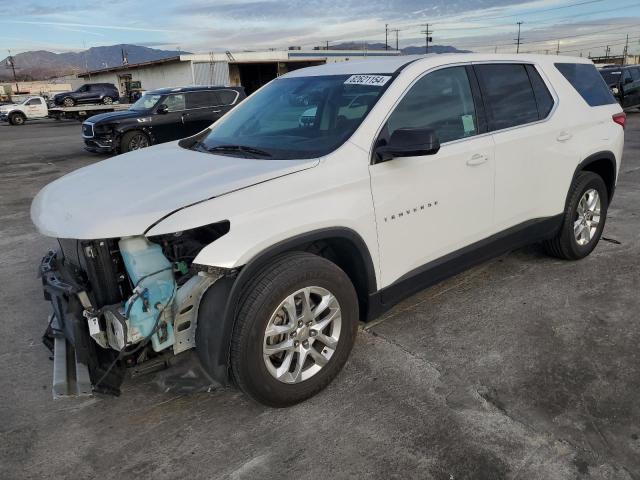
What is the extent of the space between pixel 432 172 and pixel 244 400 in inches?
71.1

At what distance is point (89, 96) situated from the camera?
3472 cm

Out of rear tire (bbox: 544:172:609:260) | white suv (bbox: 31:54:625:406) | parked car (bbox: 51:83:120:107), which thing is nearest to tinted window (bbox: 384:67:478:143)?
white suv (bbox: 31:54:625:406)

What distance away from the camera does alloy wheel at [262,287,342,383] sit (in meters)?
2.74

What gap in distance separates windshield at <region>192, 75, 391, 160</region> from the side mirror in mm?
268

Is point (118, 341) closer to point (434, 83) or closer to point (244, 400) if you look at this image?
point (244, 400)

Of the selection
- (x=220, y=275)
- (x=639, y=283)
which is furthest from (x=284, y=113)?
(x=639, y=283)

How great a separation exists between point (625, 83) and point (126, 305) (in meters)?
20.6

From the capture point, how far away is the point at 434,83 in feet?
11.3

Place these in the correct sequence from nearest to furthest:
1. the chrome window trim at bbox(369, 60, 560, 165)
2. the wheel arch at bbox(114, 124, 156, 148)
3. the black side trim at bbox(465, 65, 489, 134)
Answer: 1. the chrome window trim at bbox(369, 60, 560, 165)
2. the black side trim at bbox(465, 65, 489, 134)
3. the wheel arch at bbox(114, 124, 156, 148)

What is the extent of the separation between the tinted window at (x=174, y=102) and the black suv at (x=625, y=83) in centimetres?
1438

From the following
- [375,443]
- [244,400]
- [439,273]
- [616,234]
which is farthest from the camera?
[616,234]

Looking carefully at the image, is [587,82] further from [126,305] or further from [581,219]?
[126,305]

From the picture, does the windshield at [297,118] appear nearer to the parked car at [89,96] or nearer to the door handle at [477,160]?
the door handle at [477,160]

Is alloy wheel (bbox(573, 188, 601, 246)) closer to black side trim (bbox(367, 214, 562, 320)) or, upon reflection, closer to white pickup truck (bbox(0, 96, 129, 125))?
black side trim (bbox(367, 214, 562, 320))
